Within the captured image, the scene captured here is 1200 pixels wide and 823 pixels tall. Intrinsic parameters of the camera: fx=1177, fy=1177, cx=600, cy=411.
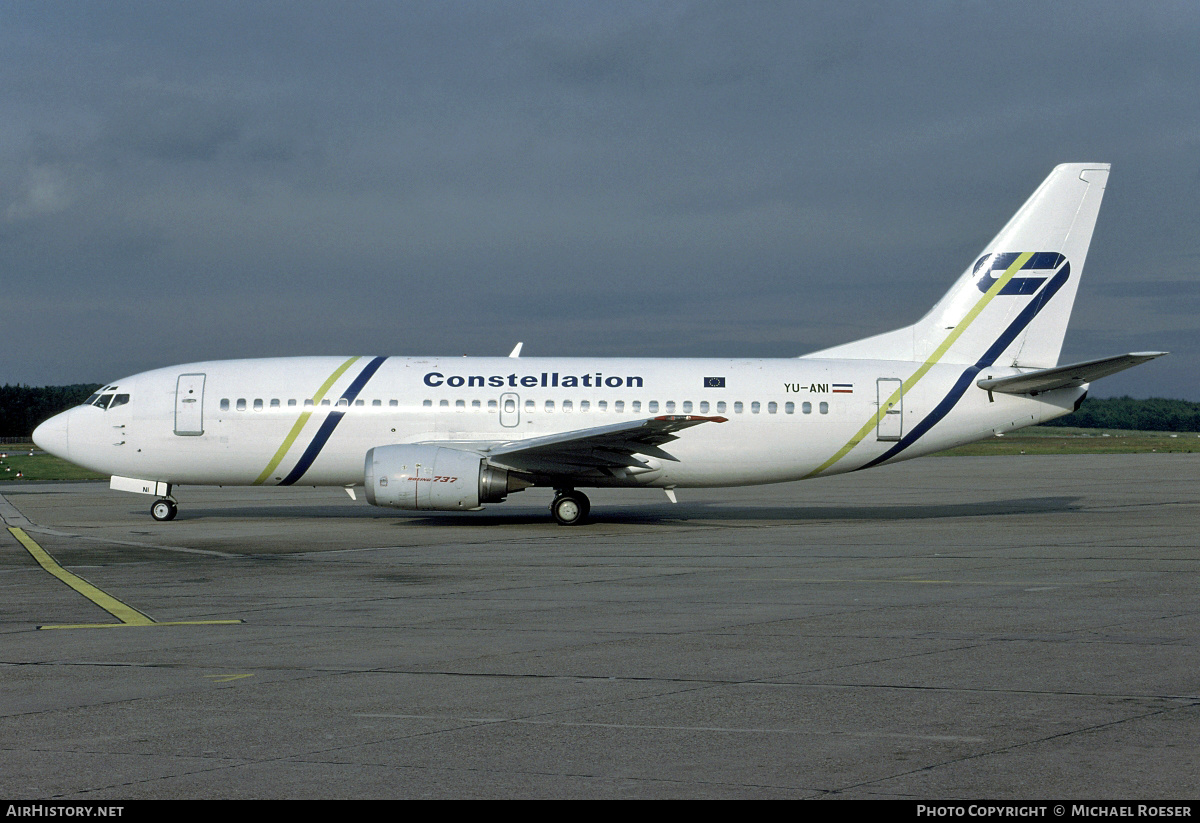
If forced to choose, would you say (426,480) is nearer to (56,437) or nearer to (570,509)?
(570,509)

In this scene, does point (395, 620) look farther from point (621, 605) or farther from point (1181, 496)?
point (1181, 496)

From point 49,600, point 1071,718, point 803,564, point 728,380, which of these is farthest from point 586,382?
point 1071,718

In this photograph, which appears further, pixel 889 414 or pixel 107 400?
pixel 107 400

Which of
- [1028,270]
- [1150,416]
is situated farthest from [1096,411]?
[1028,270]

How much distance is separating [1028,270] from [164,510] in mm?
21208

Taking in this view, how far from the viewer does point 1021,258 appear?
92.6 ft

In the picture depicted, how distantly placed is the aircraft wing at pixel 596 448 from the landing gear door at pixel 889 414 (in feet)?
12.7

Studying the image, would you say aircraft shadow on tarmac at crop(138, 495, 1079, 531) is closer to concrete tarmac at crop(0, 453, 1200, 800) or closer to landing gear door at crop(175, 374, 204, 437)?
landing gear door at crop(175, 374, 204, 437)

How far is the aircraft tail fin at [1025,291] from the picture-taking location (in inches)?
1104

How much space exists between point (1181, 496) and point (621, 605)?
2991 centimetres

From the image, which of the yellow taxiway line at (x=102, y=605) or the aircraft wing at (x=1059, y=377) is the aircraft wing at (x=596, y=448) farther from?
the yellow taxiway line at (x=102, y=605)

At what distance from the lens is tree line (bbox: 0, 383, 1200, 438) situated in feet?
394

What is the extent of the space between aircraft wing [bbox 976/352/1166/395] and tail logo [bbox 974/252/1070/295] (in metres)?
2.04

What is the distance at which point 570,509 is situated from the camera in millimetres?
26562
